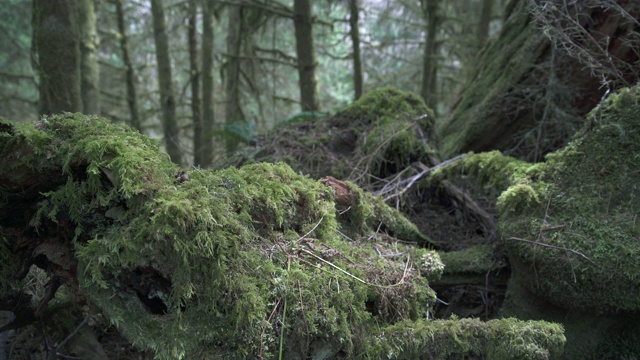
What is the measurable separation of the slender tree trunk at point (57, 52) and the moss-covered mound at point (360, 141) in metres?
2.10

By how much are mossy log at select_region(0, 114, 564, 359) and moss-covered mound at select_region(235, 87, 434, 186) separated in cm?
225

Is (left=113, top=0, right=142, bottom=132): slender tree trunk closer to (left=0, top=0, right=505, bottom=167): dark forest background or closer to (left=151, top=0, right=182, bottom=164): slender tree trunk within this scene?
(left=0, top=0, right=505, bottom=167): dark forest background

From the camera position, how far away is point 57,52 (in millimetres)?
4684

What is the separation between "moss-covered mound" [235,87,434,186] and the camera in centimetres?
493

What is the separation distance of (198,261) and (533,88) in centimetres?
480

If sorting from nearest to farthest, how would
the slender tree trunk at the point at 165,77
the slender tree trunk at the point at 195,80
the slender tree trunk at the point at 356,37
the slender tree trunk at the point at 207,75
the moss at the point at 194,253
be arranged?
the moss at the point at 194,253 → the slender tree trunk at the point at 165,77 → the slender tree trunk at the point at 356,37 → the slender tree trunk at the point at 207,75 → the slender tree trunk at the point at 195,80

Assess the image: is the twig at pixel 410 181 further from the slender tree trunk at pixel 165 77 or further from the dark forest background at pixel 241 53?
the slender tree trunk at pixel 165 77

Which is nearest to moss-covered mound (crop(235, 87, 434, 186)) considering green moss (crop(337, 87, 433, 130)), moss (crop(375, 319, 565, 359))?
green moss (crop(337, 87, 433, 130))

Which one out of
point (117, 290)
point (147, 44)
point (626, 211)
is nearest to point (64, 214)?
point (117, 290)

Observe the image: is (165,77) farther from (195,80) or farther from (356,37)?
(356,37)

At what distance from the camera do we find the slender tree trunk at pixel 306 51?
348 inches

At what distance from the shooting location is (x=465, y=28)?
39.3ft

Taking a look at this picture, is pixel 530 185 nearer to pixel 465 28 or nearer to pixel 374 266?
pixel 374 266

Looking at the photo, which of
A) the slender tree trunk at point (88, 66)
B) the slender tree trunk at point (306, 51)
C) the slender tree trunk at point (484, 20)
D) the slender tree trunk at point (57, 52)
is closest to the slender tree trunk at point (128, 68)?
the slender tree trunk at point (88, 66)
